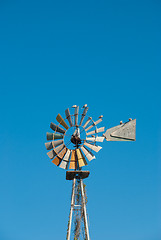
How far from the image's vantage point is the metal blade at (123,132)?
1797 cm

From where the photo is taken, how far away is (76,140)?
18312mm

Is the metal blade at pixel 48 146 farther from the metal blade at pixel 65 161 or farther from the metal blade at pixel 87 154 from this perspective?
the metal blade at pixel 87 154

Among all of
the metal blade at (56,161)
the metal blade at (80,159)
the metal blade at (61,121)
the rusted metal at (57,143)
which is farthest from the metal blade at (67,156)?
the metal blade at (61,121)

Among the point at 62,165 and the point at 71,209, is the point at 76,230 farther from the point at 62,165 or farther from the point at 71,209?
the point at 62,165

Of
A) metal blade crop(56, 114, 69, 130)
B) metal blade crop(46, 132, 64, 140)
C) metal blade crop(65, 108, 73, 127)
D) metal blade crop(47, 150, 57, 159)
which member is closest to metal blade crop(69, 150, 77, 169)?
metal blade crop(47, 150, 57, 159)

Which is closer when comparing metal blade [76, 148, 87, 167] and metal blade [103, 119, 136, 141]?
metal blade [76, 148, 87, 167]

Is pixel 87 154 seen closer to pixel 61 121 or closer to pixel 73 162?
pixel 73 162

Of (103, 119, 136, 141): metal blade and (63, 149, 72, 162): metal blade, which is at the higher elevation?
(103, 119, 136, 141): metal blade

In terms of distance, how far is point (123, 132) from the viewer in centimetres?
1805

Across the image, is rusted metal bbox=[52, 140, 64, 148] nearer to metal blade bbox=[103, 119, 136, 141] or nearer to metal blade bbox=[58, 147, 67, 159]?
metal blade bbox=[58, 147, 67, 159]

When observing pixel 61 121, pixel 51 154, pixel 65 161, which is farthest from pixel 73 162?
→ pixel 61 121

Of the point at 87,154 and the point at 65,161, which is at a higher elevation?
the point at 87,154

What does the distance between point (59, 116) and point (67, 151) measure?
1.95 metres

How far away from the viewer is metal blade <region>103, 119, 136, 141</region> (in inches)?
707
